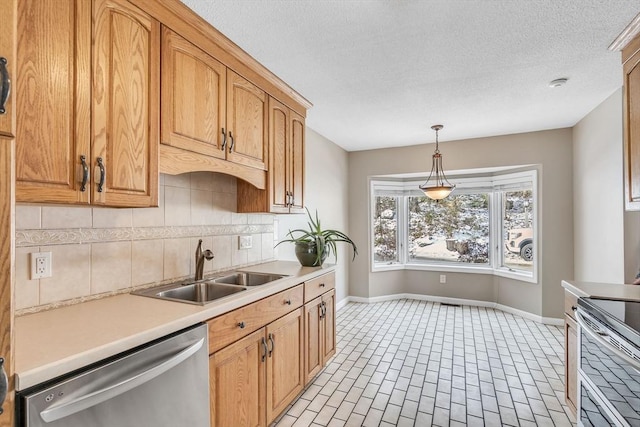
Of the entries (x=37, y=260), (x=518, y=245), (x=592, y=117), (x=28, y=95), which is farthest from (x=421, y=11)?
(x=518, y=245)

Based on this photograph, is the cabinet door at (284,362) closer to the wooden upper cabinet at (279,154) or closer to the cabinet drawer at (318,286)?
the cabinet drawer at (318,286)

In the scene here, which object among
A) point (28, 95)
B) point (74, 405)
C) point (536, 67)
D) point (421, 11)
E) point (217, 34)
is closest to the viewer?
point (74, 405)

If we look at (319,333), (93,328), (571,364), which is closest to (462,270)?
(571,364)

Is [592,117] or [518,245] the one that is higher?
[592,117]

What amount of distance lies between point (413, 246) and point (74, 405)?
4874mm

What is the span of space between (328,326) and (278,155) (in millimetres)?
1502

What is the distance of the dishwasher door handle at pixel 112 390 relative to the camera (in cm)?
92

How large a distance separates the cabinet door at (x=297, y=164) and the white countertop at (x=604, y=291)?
2038 mm

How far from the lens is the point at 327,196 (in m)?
4.27

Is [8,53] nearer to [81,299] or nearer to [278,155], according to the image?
[81,299]

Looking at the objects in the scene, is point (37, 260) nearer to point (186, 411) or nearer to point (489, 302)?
point (186, 411)

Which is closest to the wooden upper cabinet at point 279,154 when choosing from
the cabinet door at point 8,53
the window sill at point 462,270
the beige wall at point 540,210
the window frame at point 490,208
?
the cabinet door at point 8,53

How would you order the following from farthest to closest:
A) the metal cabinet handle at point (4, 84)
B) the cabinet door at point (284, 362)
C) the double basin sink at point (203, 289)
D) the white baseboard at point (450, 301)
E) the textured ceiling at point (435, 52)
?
the white baseboard at point (450, 301) < the cabinet door at point (284, 362) < the double basin sink at point (203, 289) < the textured ceiling at point (435, 52) < the metal cabinet handle at point (4, 84)

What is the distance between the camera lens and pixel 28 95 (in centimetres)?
109
